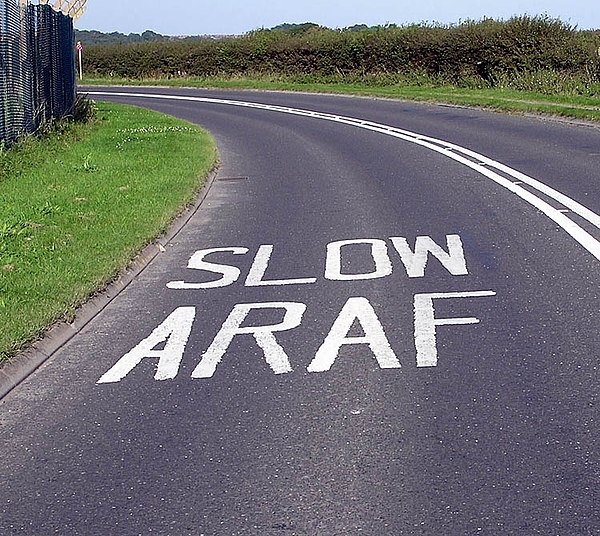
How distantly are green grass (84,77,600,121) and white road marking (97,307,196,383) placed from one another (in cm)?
1784

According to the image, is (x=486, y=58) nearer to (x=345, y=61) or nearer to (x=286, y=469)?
(x=345, y=61)

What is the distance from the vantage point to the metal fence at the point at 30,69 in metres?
17.8

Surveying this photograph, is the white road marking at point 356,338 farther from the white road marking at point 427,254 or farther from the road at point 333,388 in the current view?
the white road marking at point 427,254

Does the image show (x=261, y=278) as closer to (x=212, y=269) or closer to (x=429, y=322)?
(x=212, y=269)

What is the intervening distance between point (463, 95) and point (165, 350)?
28.5m

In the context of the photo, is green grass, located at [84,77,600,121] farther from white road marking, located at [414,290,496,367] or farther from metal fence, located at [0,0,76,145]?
white road marking, located at [414,290,496,367]

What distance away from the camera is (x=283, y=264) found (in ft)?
32.6

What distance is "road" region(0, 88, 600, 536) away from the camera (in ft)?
15.7

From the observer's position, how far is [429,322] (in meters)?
7.65

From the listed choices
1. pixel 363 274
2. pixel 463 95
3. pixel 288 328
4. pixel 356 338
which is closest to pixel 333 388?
pixel 356 338

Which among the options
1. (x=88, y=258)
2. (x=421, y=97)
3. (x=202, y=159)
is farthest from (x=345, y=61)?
(x=88, y=258)

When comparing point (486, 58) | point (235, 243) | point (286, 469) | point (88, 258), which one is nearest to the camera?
point (286, 469)

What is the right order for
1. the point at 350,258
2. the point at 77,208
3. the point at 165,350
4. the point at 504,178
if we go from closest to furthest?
the point at 165,350 < the point at 350,258 < the point at 77,208 < the point at 504,178

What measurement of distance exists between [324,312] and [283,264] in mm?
1929
